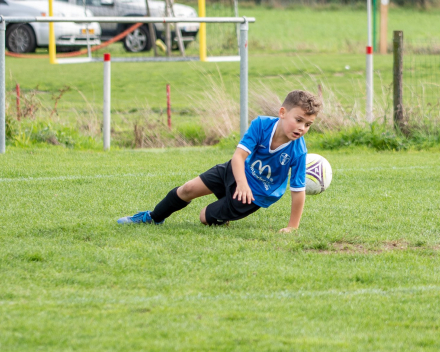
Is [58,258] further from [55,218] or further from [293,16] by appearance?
[293,16]

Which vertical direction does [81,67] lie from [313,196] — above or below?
above

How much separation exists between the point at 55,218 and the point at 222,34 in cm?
819

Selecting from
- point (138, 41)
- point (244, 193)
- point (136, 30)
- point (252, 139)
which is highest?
point (136, 30)

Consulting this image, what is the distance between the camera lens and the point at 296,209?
5.26m

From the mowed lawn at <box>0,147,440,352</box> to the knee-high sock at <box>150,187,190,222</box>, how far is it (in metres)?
0.11

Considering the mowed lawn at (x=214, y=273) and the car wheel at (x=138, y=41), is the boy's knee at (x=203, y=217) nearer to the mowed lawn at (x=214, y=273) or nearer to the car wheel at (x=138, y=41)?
the mowed lawn at (x=214, y=273)

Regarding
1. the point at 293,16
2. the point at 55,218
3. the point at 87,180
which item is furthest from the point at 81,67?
the point at 293,16

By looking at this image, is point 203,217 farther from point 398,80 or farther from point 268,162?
point 398,80

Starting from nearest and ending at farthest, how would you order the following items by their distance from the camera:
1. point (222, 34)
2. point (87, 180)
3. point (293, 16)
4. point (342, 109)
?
point (87, 180) < point (342, 109) < point (222, 34) < point (293, 16)

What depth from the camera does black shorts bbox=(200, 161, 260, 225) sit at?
530cm

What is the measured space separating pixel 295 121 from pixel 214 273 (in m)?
1.28

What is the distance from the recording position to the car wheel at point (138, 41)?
18.0 metres

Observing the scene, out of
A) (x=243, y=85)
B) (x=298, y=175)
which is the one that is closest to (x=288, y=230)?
(x=298, y=175)

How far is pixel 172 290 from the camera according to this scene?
13.1ft
